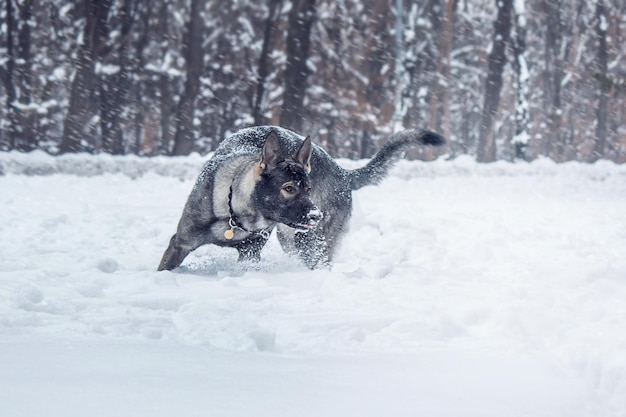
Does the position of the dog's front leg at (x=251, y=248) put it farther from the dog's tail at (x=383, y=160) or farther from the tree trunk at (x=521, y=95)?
the tree trunk at (x=521, y=95)

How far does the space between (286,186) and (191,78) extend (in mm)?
24247

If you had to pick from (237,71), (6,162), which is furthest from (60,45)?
(6,162)

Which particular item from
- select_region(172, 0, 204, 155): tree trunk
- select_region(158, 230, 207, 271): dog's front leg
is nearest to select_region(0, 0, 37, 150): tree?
select_region(172, 0, 204, 155): tree trunk

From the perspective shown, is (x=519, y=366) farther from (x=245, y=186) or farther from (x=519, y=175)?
(x=519, y=175)

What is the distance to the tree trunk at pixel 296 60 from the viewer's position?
2602 cm

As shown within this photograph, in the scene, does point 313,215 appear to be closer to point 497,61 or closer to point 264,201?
point 264,201

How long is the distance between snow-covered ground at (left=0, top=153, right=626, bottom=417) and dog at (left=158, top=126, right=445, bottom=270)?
24 cm

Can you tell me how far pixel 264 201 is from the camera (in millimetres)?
6746

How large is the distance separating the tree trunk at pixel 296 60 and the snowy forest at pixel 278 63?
44 mm

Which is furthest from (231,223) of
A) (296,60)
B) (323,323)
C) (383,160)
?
(296,60)

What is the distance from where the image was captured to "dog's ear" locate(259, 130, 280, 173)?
21.5 ft

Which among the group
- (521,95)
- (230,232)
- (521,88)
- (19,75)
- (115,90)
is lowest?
(19,75)

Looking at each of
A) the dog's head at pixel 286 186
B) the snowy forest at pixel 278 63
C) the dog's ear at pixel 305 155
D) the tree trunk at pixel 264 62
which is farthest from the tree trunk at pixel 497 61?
the dog's head at pixel 286 186

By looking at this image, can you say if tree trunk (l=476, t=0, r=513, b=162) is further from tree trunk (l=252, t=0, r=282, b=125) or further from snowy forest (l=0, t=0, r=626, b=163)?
tree trunk (l=252, t=0, r=282, b=125)
